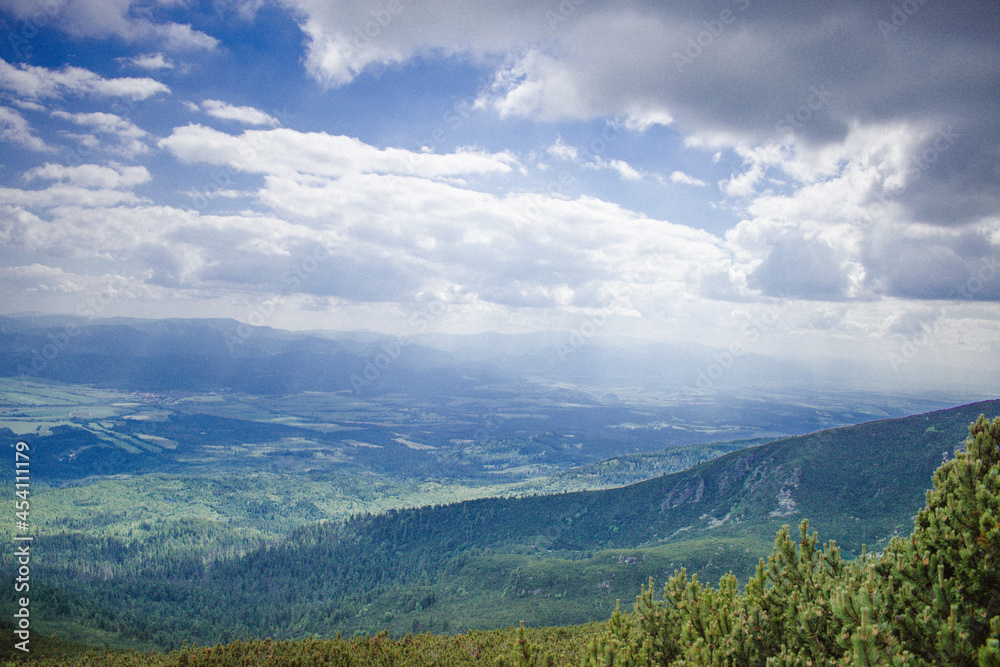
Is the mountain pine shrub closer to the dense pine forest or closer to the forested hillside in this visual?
the dense pine forest

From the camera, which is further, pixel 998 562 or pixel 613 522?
pixel 613 522

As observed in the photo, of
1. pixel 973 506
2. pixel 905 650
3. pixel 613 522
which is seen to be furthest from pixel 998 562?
pixel 613 522

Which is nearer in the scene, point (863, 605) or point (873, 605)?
point (863, 605)

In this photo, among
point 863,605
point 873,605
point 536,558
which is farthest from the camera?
point 536,558

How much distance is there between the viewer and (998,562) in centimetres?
902

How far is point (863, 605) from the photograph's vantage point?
9180 mm

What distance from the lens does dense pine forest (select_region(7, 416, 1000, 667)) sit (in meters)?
8.91

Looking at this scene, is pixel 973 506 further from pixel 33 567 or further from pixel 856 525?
pixel 33 567

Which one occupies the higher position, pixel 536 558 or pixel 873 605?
pixel 873 605

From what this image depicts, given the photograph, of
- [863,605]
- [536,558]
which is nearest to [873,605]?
[863,605]

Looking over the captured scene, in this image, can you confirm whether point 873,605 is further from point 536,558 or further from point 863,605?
point 536,558

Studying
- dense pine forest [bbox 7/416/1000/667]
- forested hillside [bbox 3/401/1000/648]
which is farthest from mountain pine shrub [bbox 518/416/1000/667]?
forested hillside [bbox 3/401/1000/648]

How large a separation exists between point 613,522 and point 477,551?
50726 millimetres

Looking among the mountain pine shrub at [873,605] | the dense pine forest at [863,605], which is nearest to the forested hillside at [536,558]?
the dense pine forest at [863,605]
